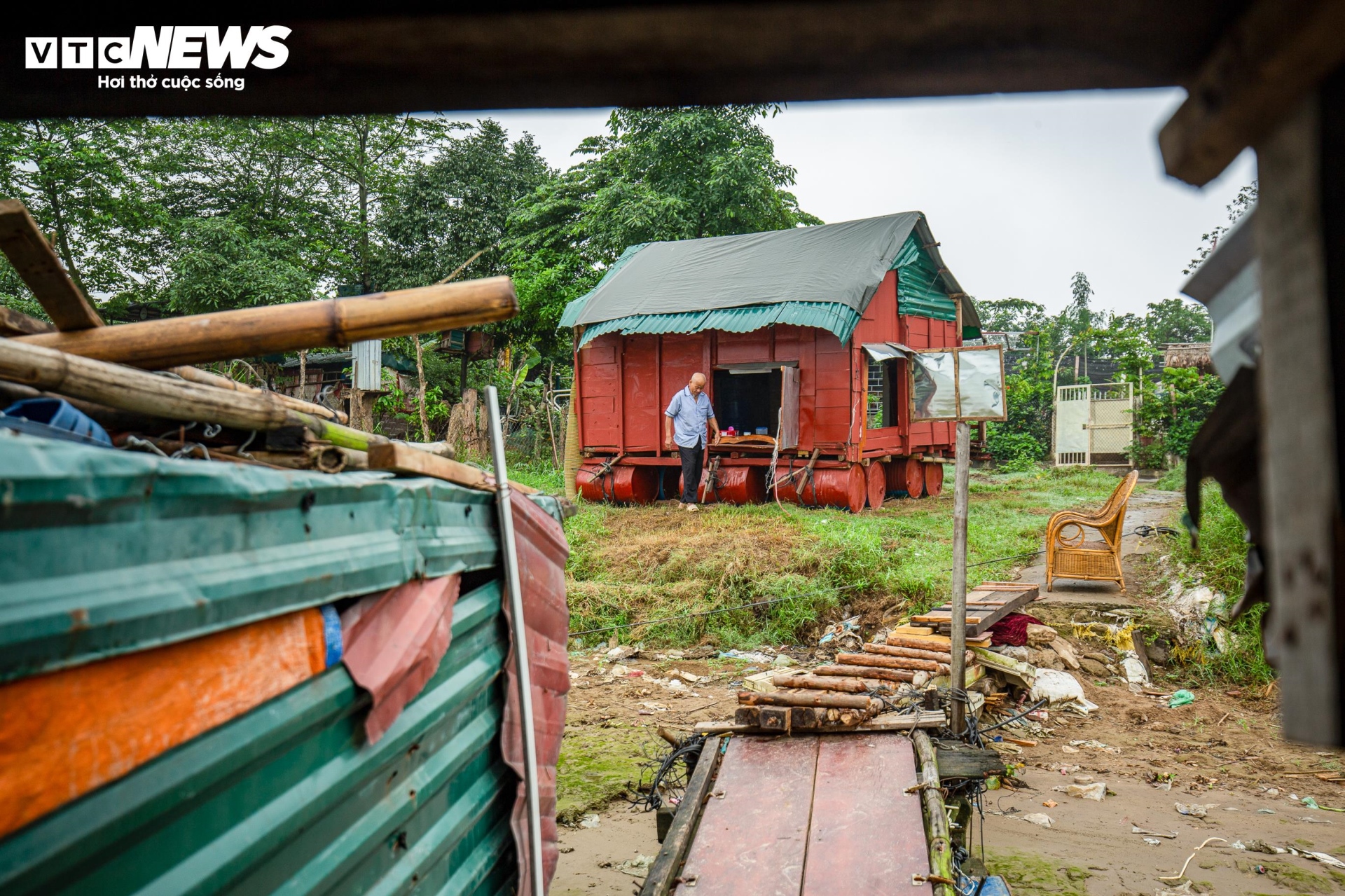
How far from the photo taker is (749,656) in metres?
8.53

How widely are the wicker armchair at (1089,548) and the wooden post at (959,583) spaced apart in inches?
166

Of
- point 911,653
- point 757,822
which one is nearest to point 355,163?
point 911,653

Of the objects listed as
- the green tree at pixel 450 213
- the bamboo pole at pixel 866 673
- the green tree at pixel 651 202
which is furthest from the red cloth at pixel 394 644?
the green tree at pixel 450 213

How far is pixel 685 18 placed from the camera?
134 centimetres

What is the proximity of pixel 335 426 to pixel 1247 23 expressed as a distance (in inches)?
92.5

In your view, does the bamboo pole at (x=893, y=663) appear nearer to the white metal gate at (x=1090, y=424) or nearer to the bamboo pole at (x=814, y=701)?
the bamboo pole at (x=814, y=701)

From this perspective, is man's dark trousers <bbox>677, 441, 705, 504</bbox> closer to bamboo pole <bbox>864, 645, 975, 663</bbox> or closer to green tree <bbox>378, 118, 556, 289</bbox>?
bamboo pole <bbox>864, 645, 975, 663</bbox>

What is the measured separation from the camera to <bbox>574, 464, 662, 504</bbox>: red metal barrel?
14242 millimetres

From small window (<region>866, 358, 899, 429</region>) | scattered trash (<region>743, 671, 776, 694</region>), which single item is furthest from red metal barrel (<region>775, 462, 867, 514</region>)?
scattered trash (<region>743, 671, 776, 694</region>)

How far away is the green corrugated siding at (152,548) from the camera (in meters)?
1.16

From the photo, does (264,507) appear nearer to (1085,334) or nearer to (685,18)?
(685,18)

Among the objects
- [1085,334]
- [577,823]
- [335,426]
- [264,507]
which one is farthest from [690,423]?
[1085,334]

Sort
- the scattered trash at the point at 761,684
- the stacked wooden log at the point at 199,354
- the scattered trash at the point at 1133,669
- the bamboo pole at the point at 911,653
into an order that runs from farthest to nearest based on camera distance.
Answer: the scattered trash at the point at 1133,669
the scattered trash at the point at 761,684
the bamboo pole at the point at 911,653
the stacked wooden log at the point at 199,354

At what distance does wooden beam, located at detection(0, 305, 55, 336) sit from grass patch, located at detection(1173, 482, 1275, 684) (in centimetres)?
788
